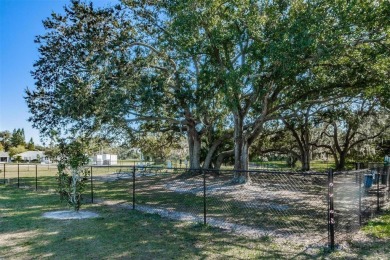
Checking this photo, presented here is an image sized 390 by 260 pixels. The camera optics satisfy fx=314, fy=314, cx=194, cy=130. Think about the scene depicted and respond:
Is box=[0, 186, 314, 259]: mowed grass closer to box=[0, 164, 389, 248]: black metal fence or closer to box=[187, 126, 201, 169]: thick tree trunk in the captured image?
box=[0, 164, 389, 248]: black metal fence

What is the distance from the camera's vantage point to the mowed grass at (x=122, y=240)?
207 inches

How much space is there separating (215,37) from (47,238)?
8361 mm

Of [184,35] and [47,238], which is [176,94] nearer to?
[184,35]

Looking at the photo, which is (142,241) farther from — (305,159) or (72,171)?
(305,159)

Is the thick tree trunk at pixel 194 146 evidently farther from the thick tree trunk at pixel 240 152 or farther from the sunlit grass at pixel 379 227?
the sunlit grass at pixel 379 227

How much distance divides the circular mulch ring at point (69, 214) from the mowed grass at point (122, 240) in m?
0.30

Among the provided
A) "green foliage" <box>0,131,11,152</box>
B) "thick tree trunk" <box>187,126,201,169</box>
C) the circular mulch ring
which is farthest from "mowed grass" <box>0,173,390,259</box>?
"green foliage" <box>0,131,11,152</box>

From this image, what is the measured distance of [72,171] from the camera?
347 inches

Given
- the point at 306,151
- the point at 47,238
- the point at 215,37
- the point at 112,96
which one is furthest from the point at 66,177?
the point at 306,151

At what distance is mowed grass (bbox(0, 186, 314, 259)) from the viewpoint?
17.3 ft

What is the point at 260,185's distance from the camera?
15.2 m

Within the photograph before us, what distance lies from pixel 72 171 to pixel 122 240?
11.6ft

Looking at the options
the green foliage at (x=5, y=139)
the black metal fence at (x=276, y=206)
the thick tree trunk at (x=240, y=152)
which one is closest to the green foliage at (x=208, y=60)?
the thick tree trunk at (x=240, y=152)

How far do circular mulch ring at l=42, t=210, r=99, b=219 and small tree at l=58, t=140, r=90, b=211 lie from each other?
19 centimetres
